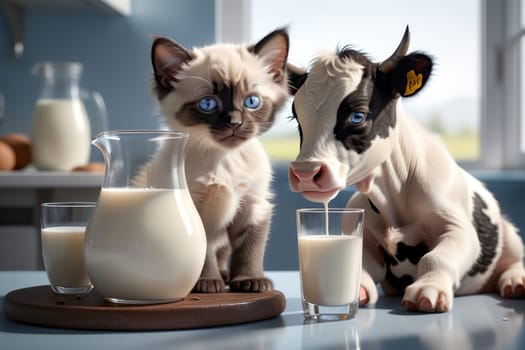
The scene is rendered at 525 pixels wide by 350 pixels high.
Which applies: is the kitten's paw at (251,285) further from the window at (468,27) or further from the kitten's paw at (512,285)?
the window at (468,27)

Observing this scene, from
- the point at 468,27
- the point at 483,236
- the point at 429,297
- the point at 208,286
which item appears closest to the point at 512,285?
the point at 483,236

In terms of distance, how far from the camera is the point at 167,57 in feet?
3.18

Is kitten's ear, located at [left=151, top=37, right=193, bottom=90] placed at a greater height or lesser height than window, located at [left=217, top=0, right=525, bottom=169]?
lesser

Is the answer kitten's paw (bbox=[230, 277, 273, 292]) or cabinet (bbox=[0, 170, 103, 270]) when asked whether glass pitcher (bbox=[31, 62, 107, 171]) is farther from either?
kitten's paw (bbox=[230, 277, 273, 292])

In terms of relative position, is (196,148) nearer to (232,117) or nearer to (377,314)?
(232,117)

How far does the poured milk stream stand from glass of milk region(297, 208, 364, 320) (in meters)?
0.13

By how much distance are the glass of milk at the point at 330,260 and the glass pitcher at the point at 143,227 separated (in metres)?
0.12

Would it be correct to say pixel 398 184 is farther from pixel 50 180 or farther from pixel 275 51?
pixel 50 180

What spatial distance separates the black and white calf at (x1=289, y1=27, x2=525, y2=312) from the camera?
2.94 feet

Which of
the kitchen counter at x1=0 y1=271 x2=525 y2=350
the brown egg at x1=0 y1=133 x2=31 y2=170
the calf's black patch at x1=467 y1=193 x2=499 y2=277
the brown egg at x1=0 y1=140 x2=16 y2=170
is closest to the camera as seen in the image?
the kitchen counter at x1=0 y1=271 x2=525 y2=350

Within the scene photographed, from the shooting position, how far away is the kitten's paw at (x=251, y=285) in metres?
0.92

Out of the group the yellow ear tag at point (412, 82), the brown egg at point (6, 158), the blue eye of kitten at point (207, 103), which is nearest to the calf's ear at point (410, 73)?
the yellow ear tag at point (412, 82)

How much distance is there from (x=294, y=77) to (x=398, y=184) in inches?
8.1

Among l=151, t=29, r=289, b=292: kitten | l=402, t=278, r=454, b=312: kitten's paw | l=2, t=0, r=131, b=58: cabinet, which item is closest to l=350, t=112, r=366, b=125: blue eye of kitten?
l=151, t=29, r=289, b=292: kitten
